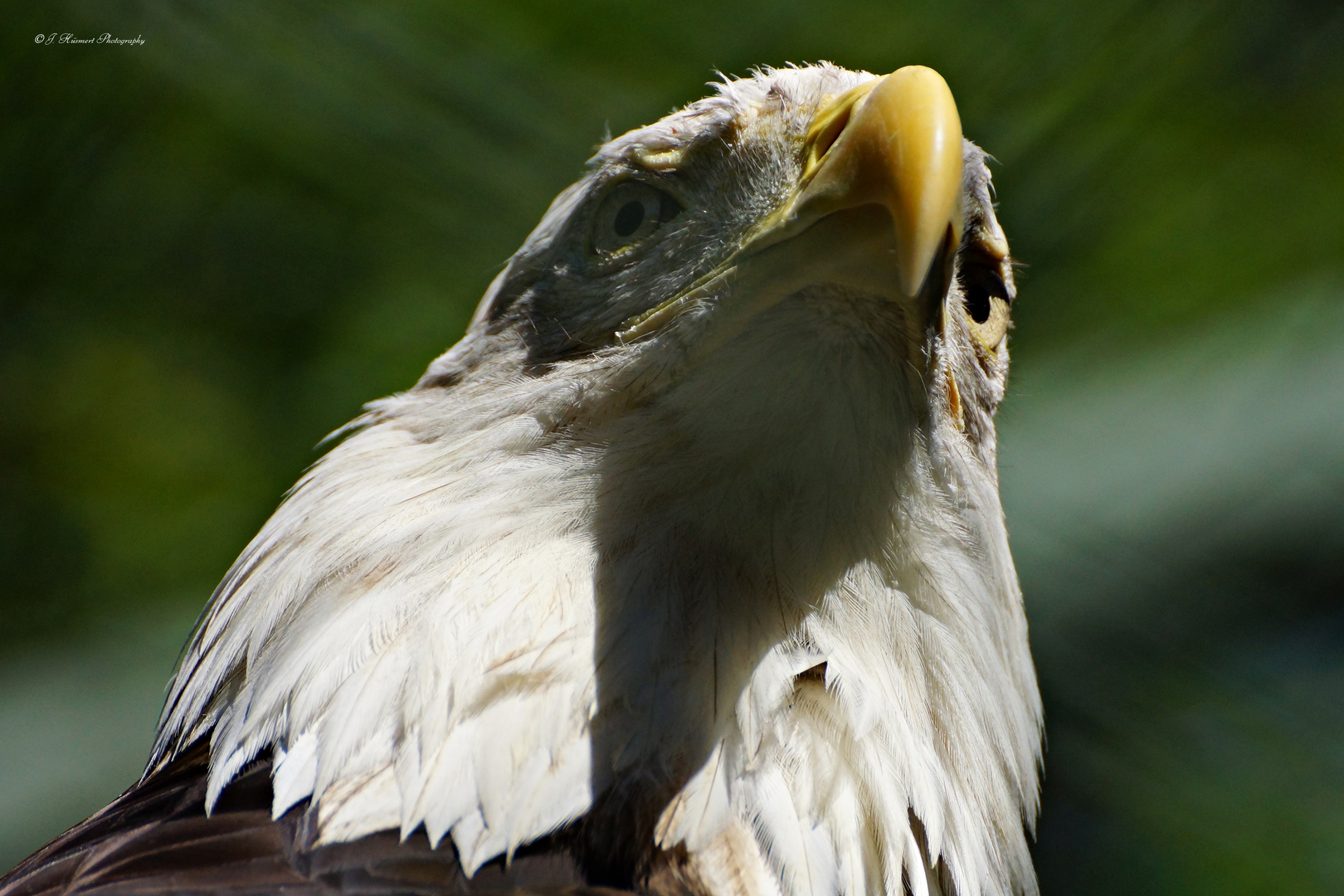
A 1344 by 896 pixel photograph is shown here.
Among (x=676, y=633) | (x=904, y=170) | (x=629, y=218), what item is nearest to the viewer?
(x=904, y=170)

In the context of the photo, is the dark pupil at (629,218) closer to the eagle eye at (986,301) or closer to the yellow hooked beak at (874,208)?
the yellow hooked beak at (874,208)

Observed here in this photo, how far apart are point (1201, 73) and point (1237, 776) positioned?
51.5 inches

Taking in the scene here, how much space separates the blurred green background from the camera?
1779 millimetres

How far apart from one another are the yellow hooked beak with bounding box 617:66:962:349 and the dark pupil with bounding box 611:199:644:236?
26 centimetres

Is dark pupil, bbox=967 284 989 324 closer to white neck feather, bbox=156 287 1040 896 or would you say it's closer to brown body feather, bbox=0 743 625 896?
white neck feather, bbox=156 287 1040 896

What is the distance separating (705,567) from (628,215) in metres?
0.46

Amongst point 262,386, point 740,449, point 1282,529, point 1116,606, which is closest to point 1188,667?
point 1116,606

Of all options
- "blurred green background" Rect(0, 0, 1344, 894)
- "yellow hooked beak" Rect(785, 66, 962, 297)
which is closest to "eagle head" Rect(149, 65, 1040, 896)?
"yellow hooked beak" Rect(785, 66, 962, 297)

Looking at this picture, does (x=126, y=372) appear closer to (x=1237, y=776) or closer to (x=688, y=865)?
(x=688, y=865)

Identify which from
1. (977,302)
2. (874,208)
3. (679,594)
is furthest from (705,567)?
(977,302)

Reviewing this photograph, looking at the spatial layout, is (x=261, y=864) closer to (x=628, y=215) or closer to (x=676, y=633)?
(x=676, y=633)

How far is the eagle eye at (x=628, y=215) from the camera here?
3.96 ft

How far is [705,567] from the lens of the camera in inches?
40.8

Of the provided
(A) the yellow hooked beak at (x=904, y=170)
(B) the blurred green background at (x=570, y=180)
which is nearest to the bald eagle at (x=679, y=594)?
(A) the yellow hooked beak at (x=904, y=170)
